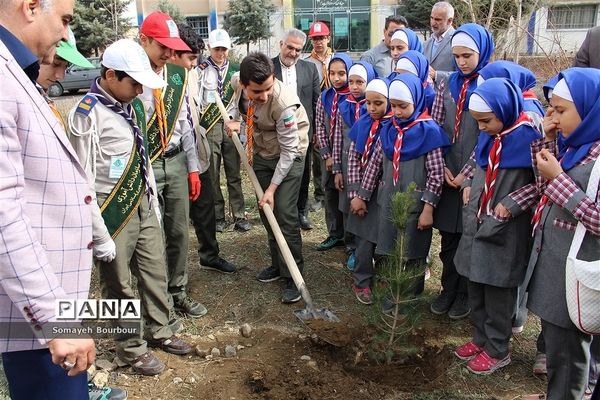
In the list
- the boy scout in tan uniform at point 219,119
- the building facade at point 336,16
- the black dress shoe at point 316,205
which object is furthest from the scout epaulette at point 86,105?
the building facade at point 336,16

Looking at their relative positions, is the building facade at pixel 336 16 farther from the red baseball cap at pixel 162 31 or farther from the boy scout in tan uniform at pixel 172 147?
the red baseball cap at pixel 162 31

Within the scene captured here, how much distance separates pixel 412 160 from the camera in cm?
348

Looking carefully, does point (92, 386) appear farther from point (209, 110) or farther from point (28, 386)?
point (209, 110)

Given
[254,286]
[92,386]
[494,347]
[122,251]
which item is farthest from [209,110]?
[494,347]

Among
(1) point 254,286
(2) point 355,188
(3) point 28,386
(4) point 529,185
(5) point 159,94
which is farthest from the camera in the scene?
(1) point 254,286

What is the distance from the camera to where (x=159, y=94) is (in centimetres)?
329

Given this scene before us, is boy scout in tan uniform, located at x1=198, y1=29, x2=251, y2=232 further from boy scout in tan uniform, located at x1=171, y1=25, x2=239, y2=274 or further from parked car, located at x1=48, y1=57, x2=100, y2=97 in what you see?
parked car, located at x1=48, y1=57, x2=100, y2=97

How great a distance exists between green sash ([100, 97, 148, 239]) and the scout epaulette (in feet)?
1.07

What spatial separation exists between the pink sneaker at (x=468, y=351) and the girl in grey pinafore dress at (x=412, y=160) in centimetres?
50

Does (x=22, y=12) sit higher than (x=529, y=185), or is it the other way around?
(x=22, y=12)

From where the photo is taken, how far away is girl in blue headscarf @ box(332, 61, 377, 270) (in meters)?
4.16

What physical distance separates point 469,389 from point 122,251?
2115mm

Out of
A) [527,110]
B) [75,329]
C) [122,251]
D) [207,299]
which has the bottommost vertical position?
[207,299]

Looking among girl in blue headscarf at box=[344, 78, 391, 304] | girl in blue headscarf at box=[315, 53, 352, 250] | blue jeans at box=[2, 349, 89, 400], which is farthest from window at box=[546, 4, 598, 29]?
blue jeans at box=[2, 349, 89, 400]
